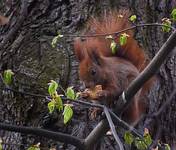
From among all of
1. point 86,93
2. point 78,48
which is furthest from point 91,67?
point 86,93

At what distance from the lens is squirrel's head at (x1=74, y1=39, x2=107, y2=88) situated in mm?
1887

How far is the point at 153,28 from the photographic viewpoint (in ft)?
6.17

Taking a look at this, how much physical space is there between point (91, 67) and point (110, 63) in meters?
0.09

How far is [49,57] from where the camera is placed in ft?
5.84

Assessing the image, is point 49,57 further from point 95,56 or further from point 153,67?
point 153,67

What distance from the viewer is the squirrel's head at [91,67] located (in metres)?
1.89

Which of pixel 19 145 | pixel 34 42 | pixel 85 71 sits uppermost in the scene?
pixel 34 42

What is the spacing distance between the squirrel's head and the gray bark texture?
0.26ft

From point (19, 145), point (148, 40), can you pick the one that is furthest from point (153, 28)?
point (19, 145)

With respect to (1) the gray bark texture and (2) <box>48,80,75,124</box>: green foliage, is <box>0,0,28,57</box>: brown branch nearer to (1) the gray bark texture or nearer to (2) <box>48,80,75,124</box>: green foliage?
(1) the gray bark texture

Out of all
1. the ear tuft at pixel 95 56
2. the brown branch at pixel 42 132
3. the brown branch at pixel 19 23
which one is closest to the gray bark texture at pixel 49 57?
the brown branch at pixel 19 23

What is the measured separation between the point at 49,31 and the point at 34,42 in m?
0.07

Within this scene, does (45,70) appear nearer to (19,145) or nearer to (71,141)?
(19,145)

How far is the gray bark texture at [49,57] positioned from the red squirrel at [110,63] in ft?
0.15
